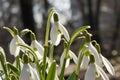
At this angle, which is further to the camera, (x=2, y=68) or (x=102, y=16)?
(x=102, y=16)

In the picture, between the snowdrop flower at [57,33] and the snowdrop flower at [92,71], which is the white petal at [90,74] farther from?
the snowdrop flower at [57,33]

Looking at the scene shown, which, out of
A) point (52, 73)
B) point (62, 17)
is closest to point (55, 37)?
point (52, 73)

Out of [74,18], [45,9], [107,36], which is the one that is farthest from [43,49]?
[74,18]

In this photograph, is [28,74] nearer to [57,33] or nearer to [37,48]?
[57,33]

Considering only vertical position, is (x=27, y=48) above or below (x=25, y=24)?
above

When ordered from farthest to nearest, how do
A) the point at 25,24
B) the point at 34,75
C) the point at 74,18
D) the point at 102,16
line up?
1. the point at 102,16
2. the point at 74,18
3. the point at 25,24
4. the point at 34,75

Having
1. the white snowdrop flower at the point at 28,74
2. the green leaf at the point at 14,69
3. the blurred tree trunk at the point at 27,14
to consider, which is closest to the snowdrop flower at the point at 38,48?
the green leaf at the point at 14,69

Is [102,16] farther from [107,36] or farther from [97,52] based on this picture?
[97,52]
